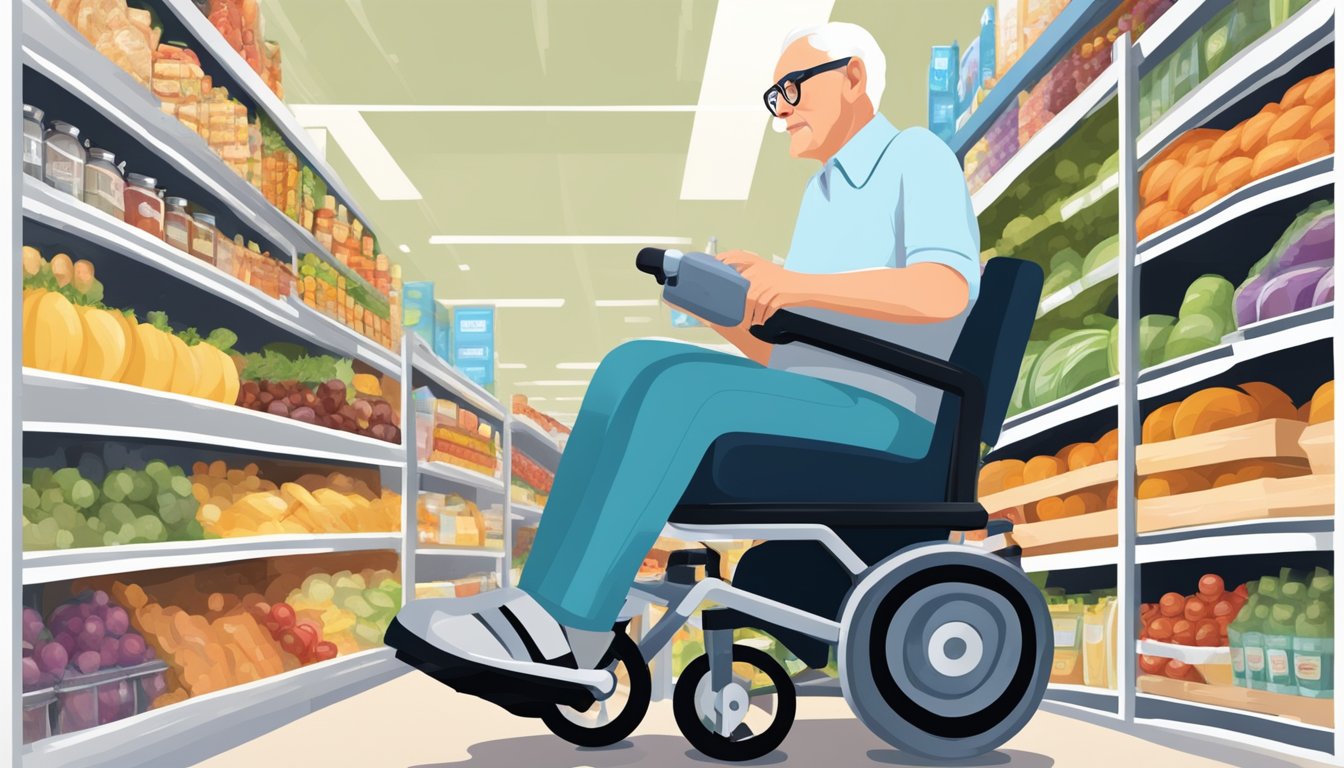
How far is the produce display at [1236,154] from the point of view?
215cm

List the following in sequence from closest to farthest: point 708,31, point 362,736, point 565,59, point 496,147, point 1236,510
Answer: point 1236,510
point 362,736
point 708,31
point 565,59
point 496,147

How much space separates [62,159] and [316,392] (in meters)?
1.66

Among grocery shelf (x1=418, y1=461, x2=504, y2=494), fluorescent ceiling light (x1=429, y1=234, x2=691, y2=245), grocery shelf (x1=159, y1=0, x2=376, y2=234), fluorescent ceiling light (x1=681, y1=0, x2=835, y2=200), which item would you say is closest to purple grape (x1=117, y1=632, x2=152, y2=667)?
grocery shelf (x1=159, y1=0, x2=376, y2=234)

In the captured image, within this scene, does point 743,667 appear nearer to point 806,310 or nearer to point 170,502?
point 806,310

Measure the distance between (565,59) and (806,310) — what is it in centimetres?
530

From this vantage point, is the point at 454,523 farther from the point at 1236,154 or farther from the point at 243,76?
the point at 1236,154

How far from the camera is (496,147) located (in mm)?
8367

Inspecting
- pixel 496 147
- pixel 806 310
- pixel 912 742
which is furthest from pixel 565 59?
pixel 912 742

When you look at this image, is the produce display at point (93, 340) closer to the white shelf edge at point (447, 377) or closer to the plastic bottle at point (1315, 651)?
the white shelf edge at point (447, 377)

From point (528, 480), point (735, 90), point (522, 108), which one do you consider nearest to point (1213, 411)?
point (735, 90)

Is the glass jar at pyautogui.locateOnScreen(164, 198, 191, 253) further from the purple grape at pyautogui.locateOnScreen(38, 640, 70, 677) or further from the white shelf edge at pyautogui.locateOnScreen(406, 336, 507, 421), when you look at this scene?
the white shelf edge at pyautogui.locateOnScreen(406, 336, 507, 421)

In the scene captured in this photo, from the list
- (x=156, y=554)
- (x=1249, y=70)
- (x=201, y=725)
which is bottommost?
(x=201, y=725)

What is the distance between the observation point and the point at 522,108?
301 inches

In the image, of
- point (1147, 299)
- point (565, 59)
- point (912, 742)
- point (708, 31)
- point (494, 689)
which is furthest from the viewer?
point (565, 59)
